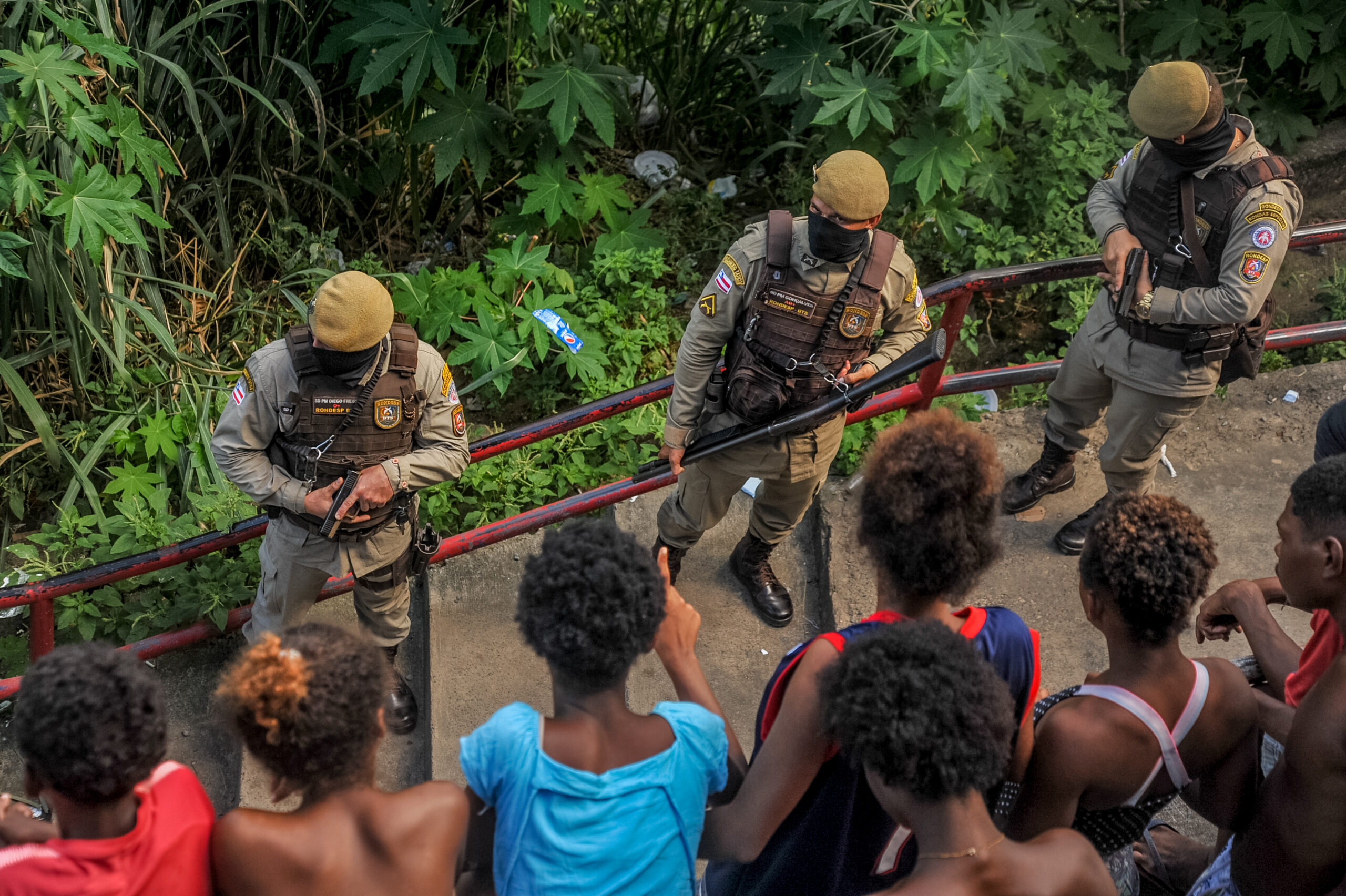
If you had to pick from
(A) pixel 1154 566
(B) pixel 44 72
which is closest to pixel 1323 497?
(A) pixel 1154 566

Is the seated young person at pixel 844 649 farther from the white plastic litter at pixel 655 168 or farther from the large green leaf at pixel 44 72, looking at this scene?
the white plastic litter at pixel 655 168

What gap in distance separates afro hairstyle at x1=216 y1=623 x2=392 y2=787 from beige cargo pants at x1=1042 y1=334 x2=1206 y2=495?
8.67 feet

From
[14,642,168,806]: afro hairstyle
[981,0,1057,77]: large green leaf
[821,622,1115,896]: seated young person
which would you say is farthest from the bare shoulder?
[981,0,1057,77]: large green leaf

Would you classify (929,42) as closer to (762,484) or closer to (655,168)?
(762,484)

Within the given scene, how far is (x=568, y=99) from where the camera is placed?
186 inches

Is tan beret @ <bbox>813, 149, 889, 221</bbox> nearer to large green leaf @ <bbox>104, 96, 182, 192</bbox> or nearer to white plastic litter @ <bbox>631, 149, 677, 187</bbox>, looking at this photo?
large green leaf @ <bbox>104, 96, 182, 192</bbox>

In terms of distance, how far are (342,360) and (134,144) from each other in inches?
72.5

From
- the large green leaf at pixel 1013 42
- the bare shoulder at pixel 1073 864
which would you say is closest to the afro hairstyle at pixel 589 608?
the bare shoulder at pixel 1073 864

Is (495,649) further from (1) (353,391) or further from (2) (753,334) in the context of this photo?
(2) (753,334)

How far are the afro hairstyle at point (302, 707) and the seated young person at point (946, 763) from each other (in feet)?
2.79

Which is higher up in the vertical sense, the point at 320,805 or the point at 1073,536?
the point at 320,805

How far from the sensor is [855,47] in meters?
5.05

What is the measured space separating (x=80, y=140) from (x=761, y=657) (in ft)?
10.2

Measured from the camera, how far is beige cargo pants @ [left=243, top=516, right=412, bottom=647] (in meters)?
3.28
